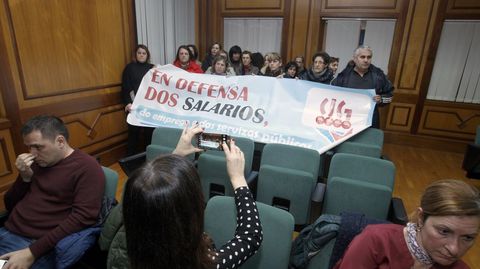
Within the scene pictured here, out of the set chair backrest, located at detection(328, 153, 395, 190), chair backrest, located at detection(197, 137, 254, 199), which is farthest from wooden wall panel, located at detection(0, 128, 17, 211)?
chair backrest, located at detection(328, 153, 395, 190)

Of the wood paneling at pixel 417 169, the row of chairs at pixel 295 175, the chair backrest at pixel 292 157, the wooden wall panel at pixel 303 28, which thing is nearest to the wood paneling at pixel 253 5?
the wooden wall panel at pixel 303 28

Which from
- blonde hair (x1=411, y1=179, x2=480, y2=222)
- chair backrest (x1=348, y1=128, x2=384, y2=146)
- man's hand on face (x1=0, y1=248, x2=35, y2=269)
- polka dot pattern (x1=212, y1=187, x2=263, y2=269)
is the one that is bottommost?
man's hand on face (x1=0, y1=248, x2=35, y2=269)

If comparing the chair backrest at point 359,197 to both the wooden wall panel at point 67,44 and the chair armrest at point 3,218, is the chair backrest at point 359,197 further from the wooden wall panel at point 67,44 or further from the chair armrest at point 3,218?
the wooden wall panel at point 67,44

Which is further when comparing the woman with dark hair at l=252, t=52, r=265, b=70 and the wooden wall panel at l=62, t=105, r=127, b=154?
the woman with dark hair at l=252, t=52, r=265, b=70

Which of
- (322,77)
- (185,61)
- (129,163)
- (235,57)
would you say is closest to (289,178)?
(129,163)

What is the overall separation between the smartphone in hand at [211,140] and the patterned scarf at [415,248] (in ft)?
2.66

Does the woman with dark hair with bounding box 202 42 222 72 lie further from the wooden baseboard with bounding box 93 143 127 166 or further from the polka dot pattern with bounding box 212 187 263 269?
the polka dot pattern with bounding box 212 187 263 269

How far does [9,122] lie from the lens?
8.72 feet

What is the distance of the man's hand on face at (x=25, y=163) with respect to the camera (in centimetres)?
149

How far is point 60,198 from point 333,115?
230 cm

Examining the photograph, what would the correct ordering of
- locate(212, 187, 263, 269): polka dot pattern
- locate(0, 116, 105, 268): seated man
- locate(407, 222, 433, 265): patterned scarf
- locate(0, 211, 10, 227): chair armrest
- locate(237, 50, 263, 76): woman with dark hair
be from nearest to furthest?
locate(212, 187, 263, 269): polka dot pattern
locate(407, 222, 433, 265): patterned scarf
locate(0, 116, 105, 268): seated man
locate(0, 211, 10, 227): chair armrest
locate(237, 50, 263, 76): woman with dark hair

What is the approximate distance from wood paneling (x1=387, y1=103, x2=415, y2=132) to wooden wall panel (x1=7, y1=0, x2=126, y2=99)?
14.7ft

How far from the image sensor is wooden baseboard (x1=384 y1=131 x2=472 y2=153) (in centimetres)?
465

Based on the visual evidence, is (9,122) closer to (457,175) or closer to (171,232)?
(171,232)
